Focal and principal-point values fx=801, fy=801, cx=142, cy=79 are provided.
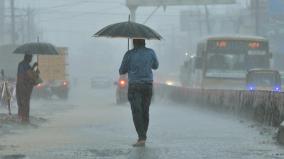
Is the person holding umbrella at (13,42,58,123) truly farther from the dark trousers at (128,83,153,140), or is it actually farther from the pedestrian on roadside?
the dark trousers at (128,83,153,140)

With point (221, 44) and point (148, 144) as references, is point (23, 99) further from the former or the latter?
point (221, 44)

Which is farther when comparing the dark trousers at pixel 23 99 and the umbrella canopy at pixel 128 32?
the dark trousers at pixel 23 99

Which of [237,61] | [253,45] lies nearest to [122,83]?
[237,61]

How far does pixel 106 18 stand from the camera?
157 meters

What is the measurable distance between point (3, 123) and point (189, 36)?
315 feet

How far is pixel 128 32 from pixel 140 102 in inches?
47.3

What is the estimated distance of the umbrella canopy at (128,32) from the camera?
12469mm

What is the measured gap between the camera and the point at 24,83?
18.2m

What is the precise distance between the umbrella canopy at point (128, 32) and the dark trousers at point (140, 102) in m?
0.81

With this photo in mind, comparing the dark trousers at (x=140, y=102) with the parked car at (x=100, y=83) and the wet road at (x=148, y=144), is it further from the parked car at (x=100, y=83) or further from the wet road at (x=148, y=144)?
the parked car at (x=100, y=83)

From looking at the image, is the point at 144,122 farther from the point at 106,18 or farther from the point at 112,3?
the point at 106,18

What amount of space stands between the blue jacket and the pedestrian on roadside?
6312mm

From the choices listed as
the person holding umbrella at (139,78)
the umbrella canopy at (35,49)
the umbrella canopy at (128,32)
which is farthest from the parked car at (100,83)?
the person holding umbrella at (139,78)

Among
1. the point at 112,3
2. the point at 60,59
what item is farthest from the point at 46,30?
the point at 60,59
